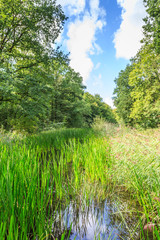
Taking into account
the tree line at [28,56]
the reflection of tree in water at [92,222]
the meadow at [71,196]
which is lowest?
the reflection of tree in water at [92,222]

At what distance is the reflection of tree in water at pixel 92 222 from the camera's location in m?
1.50

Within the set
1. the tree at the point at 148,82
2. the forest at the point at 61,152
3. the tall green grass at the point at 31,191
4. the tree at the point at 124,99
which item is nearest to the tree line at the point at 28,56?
the forest at the point at 61,152

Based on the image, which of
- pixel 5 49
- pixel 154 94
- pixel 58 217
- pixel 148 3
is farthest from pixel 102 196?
pixel 148 3

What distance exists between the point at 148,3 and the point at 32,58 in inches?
384

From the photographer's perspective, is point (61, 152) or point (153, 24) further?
point (153, 24)

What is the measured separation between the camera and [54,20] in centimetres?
888

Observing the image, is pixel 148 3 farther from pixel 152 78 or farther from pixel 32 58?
pixel 32 58

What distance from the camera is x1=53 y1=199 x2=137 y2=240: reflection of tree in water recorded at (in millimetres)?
1497

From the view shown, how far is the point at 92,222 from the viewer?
170cm

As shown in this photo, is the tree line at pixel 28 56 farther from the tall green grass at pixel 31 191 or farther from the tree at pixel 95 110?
the tree at pixel 95 110

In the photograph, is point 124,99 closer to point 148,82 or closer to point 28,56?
point 148,82

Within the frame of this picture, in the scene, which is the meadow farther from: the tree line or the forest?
the tree line

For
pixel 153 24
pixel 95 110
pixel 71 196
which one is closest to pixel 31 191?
pixel 71 196

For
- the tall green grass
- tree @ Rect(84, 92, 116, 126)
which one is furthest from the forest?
tree @ Rect(84, 92, 116, 126)
